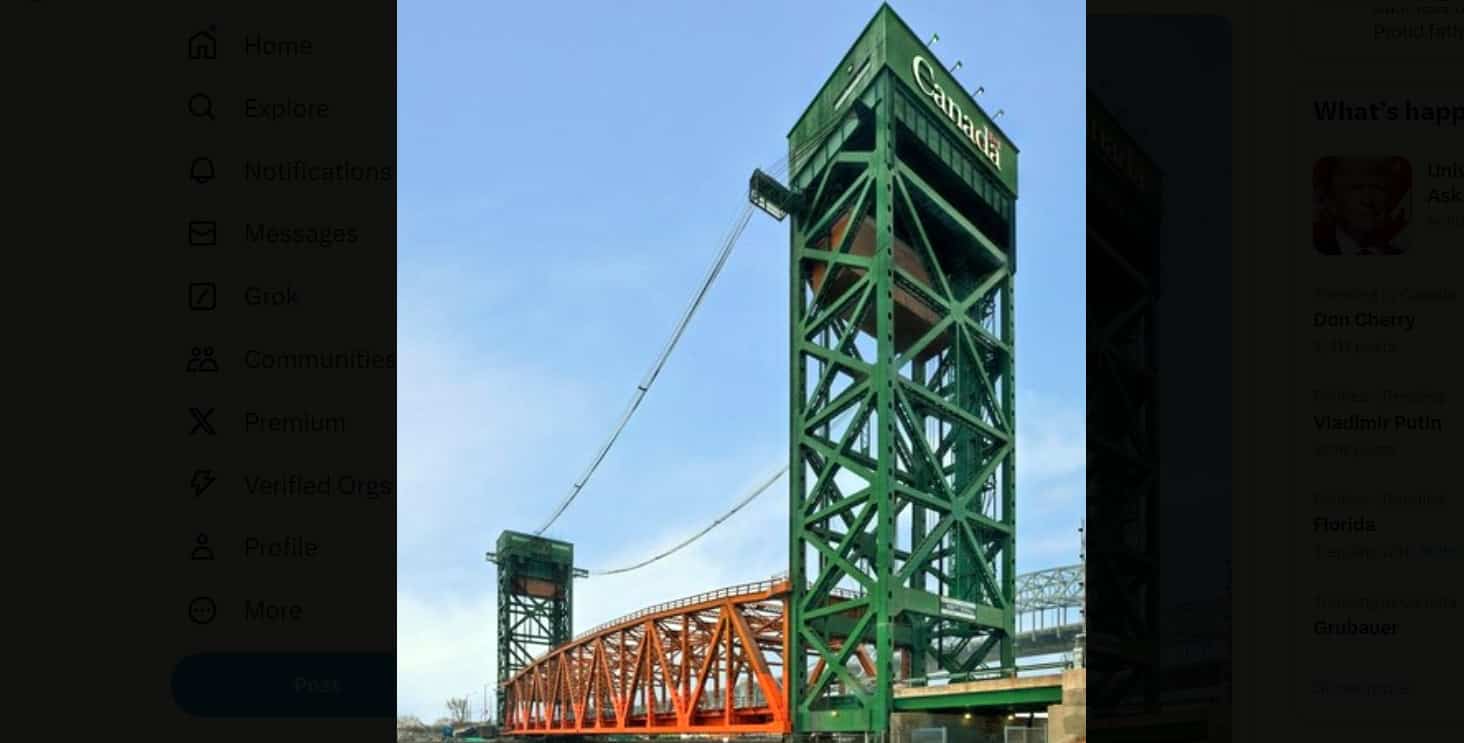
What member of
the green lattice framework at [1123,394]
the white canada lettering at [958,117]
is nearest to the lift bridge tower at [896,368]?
the white canada lettering at [958,117]

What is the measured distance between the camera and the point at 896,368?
2062 cm

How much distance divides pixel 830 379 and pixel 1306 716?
66.6ft

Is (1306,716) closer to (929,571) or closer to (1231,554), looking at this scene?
(1231,554)
